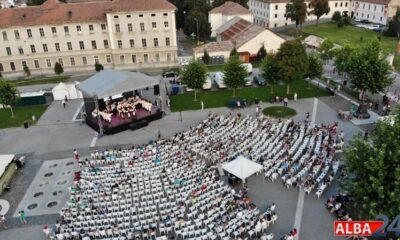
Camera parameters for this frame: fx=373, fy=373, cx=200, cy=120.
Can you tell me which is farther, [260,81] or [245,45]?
[245,45]

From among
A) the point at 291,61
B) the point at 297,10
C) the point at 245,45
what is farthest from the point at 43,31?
the point at 297,10

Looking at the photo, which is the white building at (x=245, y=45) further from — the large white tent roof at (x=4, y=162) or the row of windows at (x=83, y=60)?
the large white tent roof at (x=4, y=162)

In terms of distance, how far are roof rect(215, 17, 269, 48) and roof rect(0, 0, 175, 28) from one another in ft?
44.8

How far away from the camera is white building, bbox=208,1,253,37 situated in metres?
77.3

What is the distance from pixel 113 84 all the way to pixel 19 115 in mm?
14215

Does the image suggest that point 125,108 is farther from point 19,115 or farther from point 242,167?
point 242,167

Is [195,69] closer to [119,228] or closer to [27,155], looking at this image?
[27,155]

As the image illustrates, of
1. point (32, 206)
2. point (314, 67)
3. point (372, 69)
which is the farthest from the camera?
point (314, 67)

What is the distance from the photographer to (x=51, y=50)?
196 ft

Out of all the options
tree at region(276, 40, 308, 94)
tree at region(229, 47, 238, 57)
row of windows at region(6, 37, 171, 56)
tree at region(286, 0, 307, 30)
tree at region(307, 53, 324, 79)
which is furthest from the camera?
tree at region(286, 0, 307, 30)

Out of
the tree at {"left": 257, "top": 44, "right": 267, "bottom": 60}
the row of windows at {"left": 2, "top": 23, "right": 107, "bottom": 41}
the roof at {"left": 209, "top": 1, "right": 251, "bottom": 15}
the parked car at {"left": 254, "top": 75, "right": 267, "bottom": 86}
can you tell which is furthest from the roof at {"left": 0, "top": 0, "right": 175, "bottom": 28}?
the roof at {"left": 209, "top": 1, "right": 251, "bottom": 15}

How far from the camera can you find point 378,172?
19641 millimetres

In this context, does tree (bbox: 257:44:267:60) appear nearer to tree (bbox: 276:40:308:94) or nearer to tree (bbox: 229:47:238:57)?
tree (bbox: 229:47:238:57)

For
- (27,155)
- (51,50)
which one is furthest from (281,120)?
(51,50)
